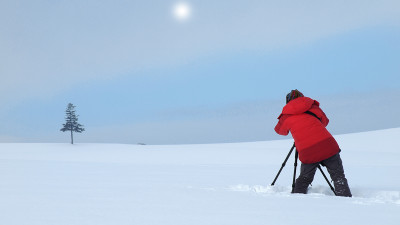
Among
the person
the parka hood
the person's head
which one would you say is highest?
A: the person's head

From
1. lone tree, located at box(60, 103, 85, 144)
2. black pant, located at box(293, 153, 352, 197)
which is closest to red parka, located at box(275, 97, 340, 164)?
black pant, located at box(293, 153, 352, 197)

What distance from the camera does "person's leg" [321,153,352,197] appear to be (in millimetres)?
4957

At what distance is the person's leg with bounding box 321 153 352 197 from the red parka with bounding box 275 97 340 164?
0.45 feet

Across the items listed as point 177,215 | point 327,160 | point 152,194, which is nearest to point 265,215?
point 177,215

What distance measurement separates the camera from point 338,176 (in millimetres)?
5078

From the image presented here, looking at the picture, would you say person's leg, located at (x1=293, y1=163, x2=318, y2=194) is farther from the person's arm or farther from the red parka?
the person's arm

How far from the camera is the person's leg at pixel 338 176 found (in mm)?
4957

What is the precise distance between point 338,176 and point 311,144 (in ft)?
2.24

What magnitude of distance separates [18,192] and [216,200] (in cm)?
284

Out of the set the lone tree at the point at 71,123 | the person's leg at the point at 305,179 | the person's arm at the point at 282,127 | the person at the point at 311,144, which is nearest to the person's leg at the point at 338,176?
the person at the point at 311,144

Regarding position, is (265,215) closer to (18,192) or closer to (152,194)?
(152,194)

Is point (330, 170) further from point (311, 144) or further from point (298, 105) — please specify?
point (298, 105)

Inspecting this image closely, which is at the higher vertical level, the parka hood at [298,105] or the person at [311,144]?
the parka hood at [298,105]

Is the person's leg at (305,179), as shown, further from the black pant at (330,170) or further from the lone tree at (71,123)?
the lone tree at (71,123)
